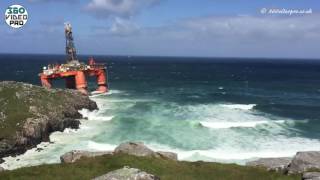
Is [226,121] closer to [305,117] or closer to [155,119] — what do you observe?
[155,119]

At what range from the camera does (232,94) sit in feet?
403

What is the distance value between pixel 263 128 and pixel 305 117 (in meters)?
16.9

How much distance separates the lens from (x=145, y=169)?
33.6m

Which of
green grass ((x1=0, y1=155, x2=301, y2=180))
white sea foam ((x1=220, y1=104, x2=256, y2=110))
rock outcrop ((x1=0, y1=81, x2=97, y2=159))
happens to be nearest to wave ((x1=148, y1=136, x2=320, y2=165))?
rock outcrop ((x1=0, y1=81, x2=97, y2=159))

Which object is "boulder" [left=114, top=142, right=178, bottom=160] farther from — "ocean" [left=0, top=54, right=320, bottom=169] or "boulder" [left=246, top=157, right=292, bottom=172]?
"ocean" [left=0, top=54, right=320, bottom=169]

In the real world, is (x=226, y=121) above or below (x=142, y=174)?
below

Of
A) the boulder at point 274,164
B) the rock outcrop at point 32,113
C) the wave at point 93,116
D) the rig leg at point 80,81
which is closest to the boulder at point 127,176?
the boulder at point 274,164

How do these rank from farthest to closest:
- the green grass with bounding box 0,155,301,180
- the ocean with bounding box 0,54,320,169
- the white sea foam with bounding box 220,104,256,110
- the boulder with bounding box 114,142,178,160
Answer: the white sea foam with bounding box 220,104,256,110, the ocean with bounding box 0,54,320,169, the boulder with bounding box 114,142,178,160, the green grass with bounding box 0,155,301,180

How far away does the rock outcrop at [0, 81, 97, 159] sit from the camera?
59.2 m

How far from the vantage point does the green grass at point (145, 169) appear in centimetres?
3200

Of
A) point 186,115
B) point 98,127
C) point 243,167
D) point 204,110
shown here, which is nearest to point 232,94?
Result: point 204,110

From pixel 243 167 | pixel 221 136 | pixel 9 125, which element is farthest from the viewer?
pixel 221 136

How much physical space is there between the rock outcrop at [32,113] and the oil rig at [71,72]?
13.2 metres

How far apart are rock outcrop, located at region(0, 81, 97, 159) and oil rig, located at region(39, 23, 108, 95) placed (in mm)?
13216
